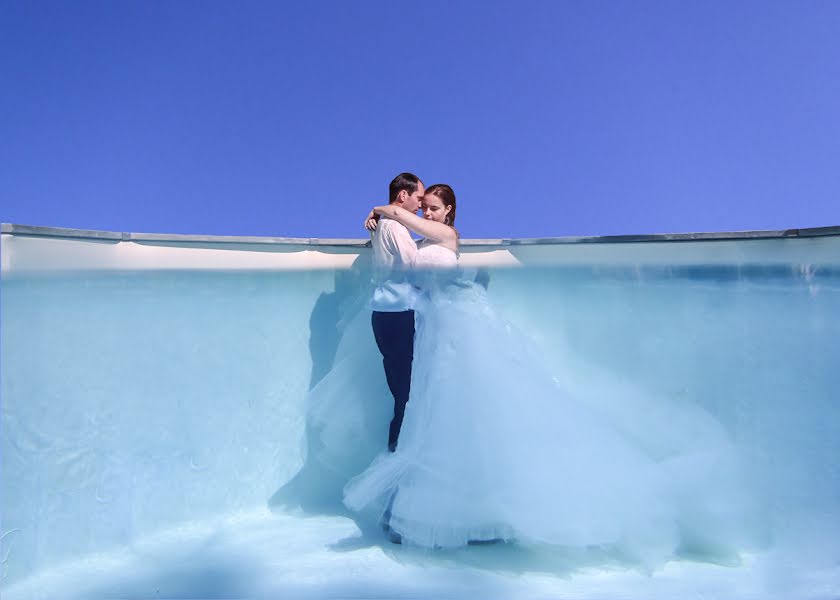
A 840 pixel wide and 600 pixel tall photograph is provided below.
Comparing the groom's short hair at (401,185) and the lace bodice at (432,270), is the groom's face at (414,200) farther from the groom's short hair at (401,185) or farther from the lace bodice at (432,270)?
the lace bodice at (432,270)

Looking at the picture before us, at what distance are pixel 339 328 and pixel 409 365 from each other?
1.78 feet

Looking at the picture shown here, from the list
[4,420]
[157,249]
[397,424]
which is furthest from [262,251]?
[4,420]

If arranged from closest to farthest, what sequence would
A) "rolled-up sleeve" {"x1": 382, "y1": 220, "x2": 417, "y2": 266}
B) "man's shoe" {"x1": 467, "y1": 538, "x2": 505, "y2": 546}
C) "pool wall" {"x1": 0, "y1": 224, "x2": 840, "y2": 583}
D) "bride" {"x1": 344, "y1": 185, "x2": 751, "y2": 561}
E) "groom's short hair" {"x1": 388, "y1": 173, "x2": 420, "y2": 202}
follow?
"bride" {"x1": 344, "y1": 185, "x2": 751, "y2": 561} < "pool wall" {"x1": 0, "y1": 224, "x2": 840, "y2": 583} < "man's shoe" {"x1": 467, "y1": 538, "x2": 505, "y2": 546} < "rolled-up sleeve" {"x1": 382, "y1": 220, "x2": 417, "y2": 266} < "groom's short hair" {"x1": 388, "y1": 173, "x2": 420, "y2": 202}

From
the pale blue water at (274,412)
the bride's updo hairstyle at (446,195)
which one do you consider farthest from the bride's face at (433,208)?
the pale blue water at (274,412)

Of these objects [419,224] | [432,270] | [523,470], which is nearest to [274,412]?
[432,270]

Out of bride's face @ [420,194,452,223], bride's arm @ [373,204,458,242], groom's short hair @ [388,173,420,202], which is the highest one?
groom's short hair @ [388,173,420,202]

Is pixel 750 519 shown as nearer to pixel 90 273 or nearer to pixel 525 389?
pixel 525 389

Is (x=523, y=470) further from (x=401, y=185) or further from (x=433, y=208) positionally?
(x=401, y=185)

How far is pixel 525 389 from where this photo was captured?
7.17 feet

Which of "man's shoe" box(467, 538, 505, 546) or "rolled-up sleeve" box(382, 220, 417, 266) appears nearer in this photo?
"man's shoe" box(467, 538, 505, 546)

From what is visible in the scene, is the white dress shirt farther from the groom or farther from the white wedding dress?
the white wedding dress

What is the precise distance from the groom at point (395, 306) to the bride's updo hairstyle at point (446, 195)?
327mm

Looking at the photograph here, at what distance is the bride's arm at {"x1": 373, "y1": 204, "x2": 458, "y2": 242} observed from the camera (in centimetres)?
243

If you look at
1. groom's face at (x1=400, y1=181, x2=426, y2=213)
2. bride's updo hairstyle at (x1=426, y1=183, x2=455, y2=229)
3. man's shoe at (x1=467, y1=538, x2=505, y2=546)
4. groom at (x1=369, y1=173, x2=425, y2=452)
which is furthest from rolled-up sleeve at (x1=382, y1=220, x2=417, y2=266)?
man's shoe at (x1=467, y1=538, x2=505, y2=546)
